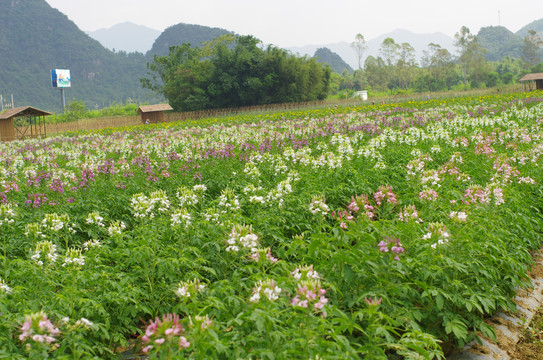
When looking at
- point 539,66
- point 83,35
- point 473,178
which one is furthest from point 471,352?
point 83,35

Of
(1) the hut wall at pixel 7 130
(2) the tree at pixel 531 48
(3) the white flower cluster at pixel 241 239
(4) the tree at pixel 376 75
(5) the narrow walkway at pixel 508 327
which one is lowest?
(5) the narrow walkway at pixel 508 327

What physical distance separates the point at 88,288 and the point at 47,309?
0.84m

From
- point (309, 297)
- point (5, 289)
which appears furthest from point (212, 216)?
point (309, 297)

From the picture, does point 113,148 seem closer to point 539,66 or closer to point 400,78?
point 539,66

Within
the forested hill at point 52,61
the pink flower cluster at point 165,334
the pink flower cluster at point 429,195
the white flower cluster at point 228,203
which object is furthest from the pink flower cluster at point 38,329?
the forested hill at point 52,61

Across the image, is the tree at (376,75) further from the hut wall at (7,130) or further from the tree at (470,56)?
the hut wall at (7,130)

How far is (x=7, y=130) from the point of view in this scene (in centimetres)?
3206

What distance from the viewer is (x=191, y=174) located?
9.31 meters

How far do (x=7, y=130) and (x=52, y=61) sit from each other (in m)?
98.1

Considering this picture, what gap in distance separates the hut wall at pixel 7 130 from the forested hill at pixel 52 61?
8284cm

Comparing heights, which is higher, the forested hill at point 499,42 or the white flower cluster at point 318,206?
the forested hill at point 499,42

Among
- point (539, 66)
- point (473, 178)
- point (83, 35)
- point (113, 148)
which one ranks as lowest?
point (473, 178)

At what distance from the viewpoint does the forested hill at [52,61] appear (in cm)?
11144

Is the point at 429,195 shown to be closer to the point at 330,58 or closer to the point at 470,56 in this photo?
the point at 470,56
